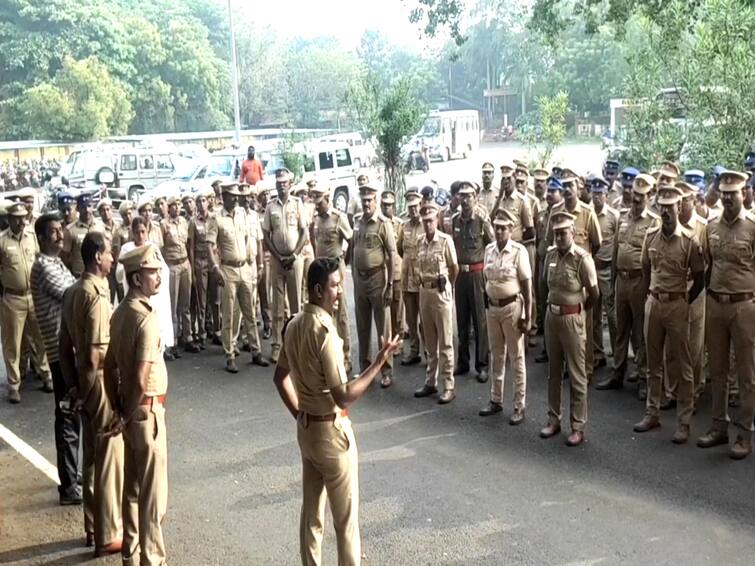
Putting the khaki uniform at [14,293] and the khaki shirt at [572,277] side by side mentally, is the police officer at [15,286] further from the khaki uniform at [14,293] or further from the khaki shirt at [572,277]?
the khaki shirt at [572,277]

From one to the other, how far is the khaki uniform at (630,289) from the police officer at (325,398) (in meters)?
4.26

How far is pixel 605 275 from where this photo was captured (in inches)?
345

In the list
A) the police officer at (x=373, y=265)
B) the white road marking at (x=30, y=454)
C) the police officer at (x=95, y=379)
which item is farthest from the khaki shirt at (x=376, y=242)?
the police officer at (x=95, y=379)

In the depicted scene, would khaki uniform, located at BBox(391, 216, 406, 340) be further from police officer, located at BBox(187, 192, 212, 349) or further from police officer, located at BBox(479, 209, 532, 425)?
police officer, located at BBox(187, 192, 212, 349)

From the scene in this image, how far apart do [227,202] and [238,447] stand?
11.4 feet

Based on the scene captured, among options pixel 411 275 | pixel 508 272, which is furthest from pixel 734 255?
pixel 411 275

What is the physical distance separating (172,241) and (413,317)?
304 cm

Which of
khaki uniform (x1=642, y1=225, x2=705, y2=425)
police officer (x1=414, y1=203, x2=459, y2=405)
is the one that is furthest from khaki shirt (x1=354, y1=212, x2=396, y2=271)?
khaki uniform (x1=642, y1=225, x2=705, y2=425)

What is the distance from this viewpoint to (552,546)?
518cm

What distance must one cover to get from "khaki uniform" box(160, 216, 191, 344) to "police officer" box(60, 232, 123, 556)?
4.62 m

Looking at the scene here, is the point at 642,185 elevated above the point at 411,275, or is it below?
above

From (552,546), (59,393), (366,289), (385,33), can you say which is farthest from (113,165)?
(385,33)

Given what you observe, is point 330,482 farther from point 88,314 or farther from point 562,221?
point 562,221

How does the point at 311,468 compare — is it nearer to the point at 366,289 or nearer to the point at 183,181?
the point at 366,289
